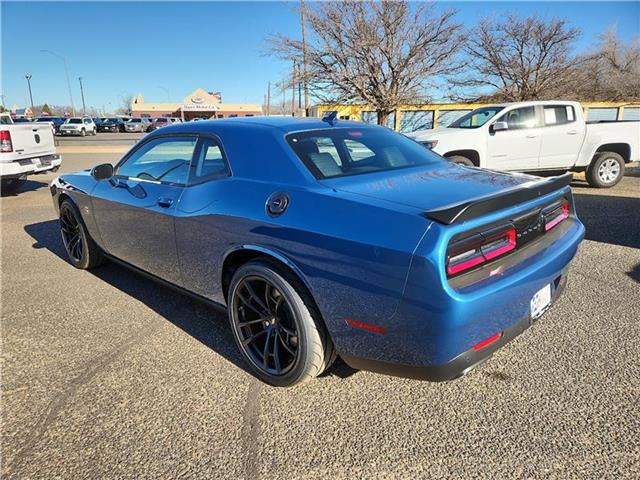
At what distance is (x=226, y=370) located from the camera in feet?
9.23

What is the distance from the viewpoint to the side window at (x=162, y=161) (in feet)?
10.6

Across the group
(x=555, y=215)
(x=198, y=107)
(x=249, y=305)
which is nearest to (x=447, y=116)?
(x=555, y=215)

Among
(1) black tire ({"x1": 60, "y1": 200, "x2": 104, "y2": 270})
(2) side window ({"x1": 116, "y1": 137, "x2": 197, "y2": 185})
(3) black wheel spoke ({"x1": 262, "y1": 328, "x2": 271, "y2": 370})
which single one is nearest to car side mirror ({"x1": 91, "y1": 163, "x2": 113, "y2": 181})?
(2) side window ({"x1": 116, "y1": 137, "x2": 197, "y2": 185})

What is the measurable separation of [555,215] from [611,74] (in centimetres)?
3498

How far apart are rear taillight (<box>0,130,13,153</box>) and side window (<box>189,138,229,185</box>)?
26.0ft

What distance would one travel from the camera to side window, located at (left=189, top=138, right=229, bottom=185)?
9.61 feet

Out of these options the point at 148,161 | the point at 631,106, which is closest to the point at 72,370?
the point at 148,161

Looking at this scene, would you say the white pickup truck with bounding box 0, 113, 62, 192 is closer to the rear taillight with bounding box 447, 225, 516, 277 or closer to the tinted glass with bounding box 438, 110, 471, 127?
the rear taillight with bounding box 447, 225, 516, 277

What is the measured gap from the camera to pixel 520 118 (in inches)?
345

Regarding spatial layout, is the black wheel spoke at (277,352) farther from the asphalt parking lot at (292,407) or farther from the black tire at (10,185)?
the black tire at (10,185)

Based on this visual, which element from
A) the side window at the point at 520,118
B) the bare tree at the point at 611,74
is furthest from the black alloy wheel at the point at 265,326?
the bare tree at the point at 611,74

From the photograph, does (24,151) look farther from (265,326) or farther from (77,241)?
(265,326)

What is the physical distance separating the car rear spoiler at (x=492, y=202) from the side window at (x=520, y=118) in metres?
6.82

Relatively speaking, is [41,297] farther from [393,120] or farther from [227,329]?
[393,120]
